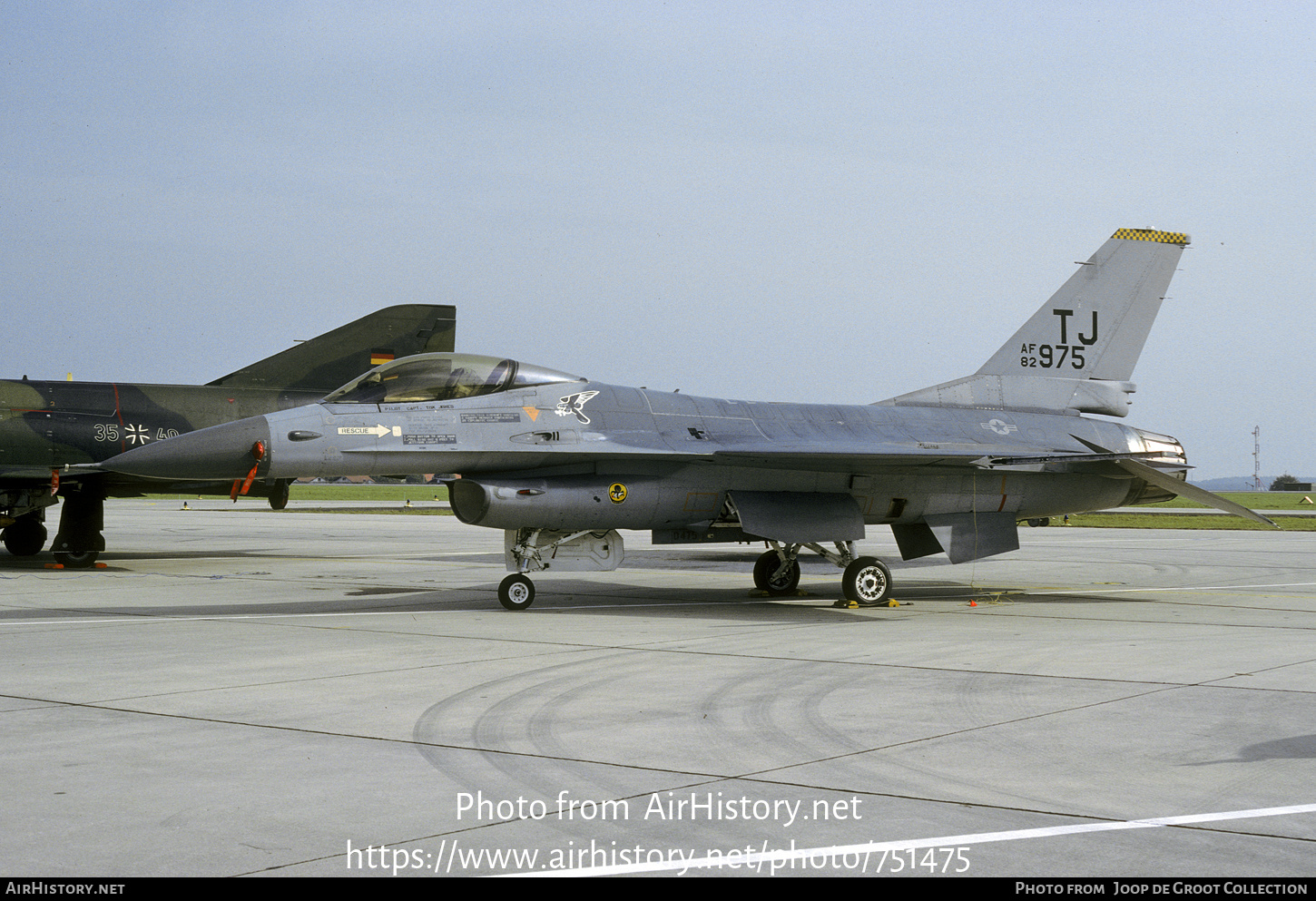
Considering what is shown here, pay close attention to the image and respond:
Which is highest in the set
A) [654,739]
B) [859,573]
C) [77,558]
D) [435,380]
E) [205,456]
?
[435,380]

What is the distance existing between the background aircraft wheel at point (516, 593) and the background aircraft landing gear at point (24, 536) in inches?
451

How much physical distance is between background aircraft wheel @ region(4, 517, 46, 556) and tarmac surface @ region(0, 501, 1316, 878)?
24.7 ft

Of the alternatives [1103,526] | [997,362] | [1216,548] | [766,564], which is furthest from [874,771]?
[1103,526]

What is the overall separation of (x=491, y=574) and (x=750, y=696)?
440 inches

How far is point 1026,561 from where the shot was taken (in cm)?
2095

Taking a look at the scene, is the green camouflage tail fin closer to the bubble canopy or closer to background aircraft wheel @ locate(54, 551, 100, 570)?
background aircraft wheel @ locate(54, 551, 100, 570)

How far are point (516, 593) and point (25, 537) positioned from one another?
1203 centimetres

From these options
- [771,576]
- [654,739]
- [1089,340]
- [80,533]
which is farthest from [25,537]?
[654,739]

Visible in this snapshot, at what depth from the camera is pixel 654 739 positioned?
5.87 metres

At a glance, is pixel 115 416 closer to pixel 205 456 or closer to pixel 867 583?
pixel 205 456

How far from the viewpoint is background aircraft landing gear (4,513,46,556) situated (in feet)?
64.5

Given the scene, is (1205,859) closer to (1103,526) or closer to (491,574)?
(491,574)

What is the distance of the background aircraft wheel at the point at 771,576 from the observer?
1465 cm

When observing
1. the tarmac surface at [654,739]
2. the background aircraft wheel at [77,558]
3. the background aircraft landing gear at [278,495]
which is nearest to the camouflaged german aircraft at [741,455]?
the tarmac surface at [654,739]
